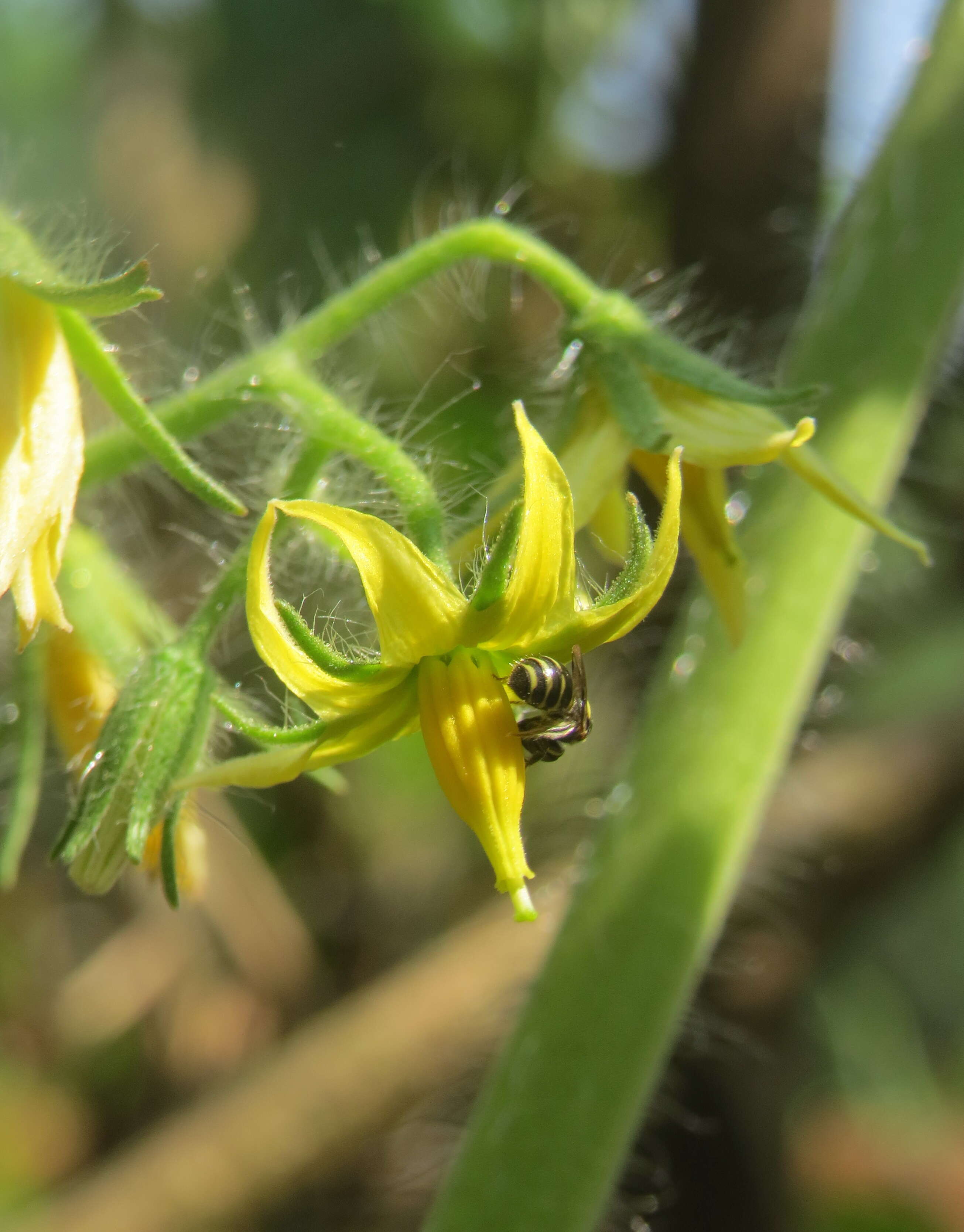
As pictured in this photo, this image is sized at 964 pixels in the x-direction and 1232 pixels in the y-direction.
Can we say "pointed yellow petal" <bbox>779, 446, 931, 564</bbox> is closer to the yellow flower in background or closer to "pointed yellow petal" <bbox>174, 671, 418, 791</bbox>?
"pointed yellow petal" <bbox>174, 671, 418, 791</bbox>

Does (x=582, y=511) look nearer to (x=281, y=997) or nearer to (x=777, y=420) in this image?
(x=777, y=420)

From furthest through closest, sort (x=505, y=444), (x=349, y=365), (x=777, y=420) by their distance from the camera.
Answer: (x=349, y=365) → (x=505, y=444) → (x=777, y=420)

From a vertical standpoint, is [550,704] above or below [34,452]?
below

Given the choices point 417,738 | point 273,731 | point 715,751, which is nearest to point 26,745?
point 273,731

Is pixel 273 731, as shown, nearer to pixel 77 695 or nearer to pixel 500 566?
pixel 500 566

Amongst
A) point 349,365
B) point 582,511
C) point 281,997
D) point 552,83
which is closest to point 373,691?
point 582,511

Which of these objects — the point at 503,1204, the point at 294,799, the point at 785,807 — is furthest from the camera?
the point at 294,799
